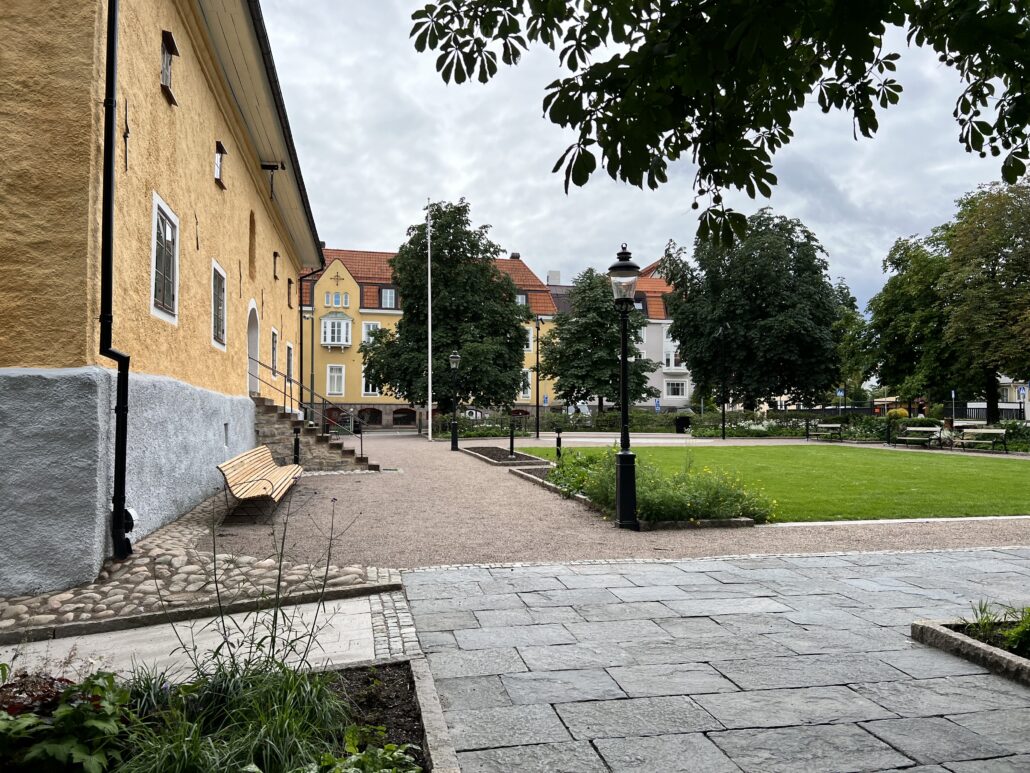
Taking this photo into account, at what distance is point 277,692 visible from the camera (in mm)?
2949

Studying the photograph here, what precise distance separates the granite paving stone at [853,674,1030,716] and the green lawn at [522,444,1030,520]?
6.40m

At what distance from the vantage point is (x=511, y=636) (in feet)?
15.5

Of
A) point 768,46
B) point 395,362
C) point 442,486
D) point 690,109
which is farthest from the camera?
point 395,362

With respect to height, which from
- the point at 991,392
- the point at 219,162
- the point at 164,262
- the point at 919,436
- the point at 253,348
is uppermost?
the point at 219,162

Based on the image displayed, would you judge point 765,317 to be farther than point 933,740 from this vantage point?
Yes

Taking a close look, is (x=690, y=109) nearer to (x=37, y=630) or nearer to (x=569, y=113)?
(x=569, y=113)

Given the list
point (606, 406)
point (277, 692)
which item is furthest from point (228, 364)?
point (606, 406)

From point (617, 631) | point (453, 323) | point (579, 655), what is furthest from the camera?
point (453, 323)

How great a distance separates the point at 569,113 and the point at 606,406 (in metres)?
54.0

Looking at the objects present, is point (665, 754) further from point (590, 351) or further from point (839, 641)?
point (590, 351)

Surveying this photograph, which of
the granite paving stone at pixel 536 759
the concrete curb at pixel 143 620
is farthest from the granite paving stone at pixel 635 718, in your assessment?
the concrete curb at pixel 143 620

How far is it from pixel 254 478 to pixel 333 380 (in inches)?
1868

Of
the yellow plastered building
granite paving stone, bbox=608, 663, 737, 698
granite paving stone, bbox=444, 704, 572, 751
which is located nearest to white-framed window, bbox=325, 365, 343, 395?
the yellow plastered building

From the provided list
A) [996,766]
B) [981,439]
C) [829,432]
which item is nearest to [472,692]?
[996,766]
